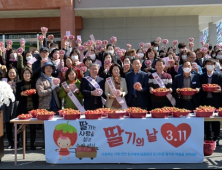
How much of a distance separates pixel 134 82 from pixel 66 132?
76.9 inches

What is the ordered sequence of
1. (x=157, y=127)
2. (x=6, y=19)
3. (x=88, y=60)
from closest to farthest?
1. (x=157, y=127)
2. (x=88, y=60)
3. (x=6, y=19)

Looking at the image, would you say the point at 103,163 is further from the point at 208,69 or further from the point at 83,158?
the point at 208,69

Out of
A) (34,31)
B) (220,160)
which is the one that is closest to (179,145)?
(220,160)

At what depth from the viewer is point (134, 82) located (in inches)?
265

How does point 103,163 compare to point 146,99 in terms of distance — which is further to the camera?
point 146,99

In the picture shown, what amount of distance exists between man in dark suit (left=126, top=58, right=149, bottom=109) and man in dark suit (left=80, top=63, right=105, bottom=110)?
0.57 m

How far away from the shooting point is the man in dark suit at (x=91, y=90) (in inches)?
260

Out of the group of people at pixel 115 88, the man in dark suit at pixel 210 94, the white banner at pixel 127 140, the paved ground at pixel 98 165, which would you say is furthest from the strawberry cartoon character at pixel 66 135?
the man in dark suit at pixel 210 94

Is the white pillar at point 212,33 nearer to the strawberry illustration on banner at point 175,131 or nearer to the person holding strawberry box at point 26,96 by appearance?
the person holding strawberry box at point 26,96

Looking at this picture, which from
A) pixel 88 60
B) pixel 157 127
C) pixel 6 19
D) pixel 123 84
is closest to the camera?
pixel 157 127

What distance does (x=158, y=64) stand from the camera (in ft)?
22.1

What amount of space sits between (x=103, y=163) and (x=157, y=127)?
1089mm

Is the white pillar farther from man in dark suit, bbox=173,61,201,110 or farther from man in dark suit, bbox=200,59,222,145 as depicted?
man in dark suit, bbox=173,61,201,110

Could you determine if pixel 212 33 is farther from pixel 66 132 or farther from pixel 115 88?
pixel 66 132
